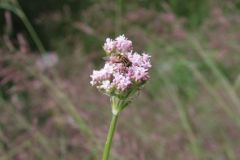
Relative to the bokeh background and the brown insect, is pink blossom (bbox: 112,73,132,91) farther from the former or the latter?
the bokeh background

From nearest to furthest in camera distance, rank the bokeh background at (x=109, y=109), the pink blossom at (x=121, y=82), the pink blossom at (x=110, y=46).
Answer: the pink blossom at (x=121, y=82)
the pink blossom at (x=110, y=46)
the bokeh background at (x=109, y=109)

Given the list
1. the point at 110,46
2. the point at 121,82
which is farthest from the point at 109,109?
the point at 121,82

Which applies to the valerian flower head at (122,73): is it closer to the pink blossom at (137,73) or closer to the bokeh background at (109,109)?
the pink blossom at (137,73)

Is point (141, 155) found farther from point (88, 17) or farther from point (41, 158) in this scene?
point (88, 17)

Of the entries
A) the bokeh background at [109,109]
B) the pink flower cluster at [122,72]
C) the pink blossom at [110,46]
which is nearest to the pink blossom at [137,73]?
the pink flower cluster at [122,72]

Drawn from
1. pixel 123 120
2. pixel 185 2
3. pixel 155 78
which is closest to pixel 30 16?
pixel 185 2

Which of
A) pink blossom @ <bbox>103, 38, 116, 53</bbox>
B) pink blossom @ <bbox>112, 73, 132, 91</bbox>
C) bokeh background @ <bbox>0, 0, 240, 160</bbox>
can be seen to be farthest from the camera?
bokeh background @ <bbox>0, 0, 240, 160</bbox>

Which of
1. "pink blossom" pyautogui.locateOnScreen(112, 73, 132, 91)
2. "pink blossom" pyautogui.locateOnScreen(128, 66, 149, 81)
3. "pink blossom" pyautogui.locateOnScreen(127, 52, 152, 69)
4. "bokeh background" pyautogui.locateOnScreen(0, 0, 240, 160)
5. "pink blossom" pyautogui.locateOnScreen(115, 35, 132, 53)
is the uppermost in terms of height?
"bokeh background" pyautogui.locateOnScreen(0, 0, 240, 160)

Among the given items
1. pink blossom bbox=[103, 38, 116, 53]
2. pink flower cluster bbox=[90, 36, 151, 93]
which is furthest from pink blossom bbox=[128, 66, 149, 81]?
pink blossom bbox=[103, 38, 116, 53]
